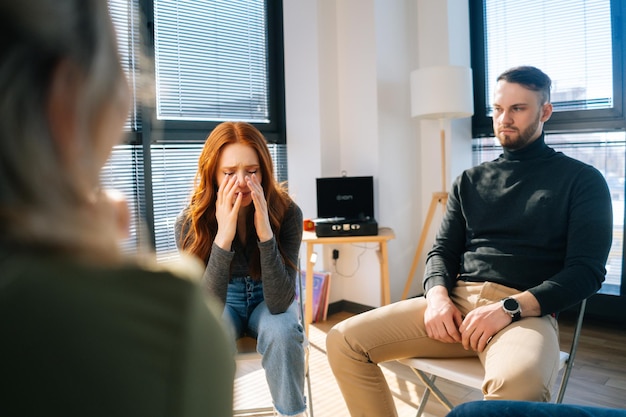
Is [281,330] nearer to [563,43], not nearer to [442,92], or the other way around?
[442,92]

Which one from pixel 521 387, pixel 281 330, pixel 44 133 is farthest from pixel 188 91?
pixel 44 133

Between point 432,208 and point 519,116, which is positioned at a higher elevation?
point 519,116

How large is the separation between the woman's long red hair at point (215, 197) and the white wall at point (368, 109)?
68.7 inches

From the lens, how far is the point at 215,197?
216cm

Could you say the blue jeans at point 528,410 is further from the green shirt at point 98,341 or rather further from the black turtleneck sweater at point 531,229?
the green shirt at point 98,341

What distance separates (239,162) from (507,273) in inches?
42.2

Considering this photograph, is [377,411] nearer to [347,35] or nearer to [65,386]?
[65,386]

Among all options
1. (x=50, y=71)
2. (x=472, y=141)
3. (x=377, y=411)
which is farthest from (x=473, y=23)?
(x=50, y=71)

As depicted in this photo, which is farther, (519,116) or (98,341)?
(519,116)

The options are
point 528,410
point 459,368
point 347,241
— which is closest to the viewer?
point 528,410

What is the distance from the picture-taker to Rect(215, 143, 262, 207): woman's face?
6.84 ft

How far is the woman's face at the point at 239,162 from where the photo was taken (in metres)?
2.08

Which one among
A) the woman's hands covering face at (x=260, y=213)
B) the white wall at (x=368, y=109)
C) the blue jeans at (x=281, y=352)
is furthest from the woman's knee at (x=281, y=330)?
the white wall at (x=368, y=109)

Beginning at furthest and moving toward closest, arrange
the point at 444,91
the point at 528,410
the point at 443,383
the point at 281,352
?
the point at 444,91 < the point at 443,383 < the point at 281,352 < the point at 528,410
